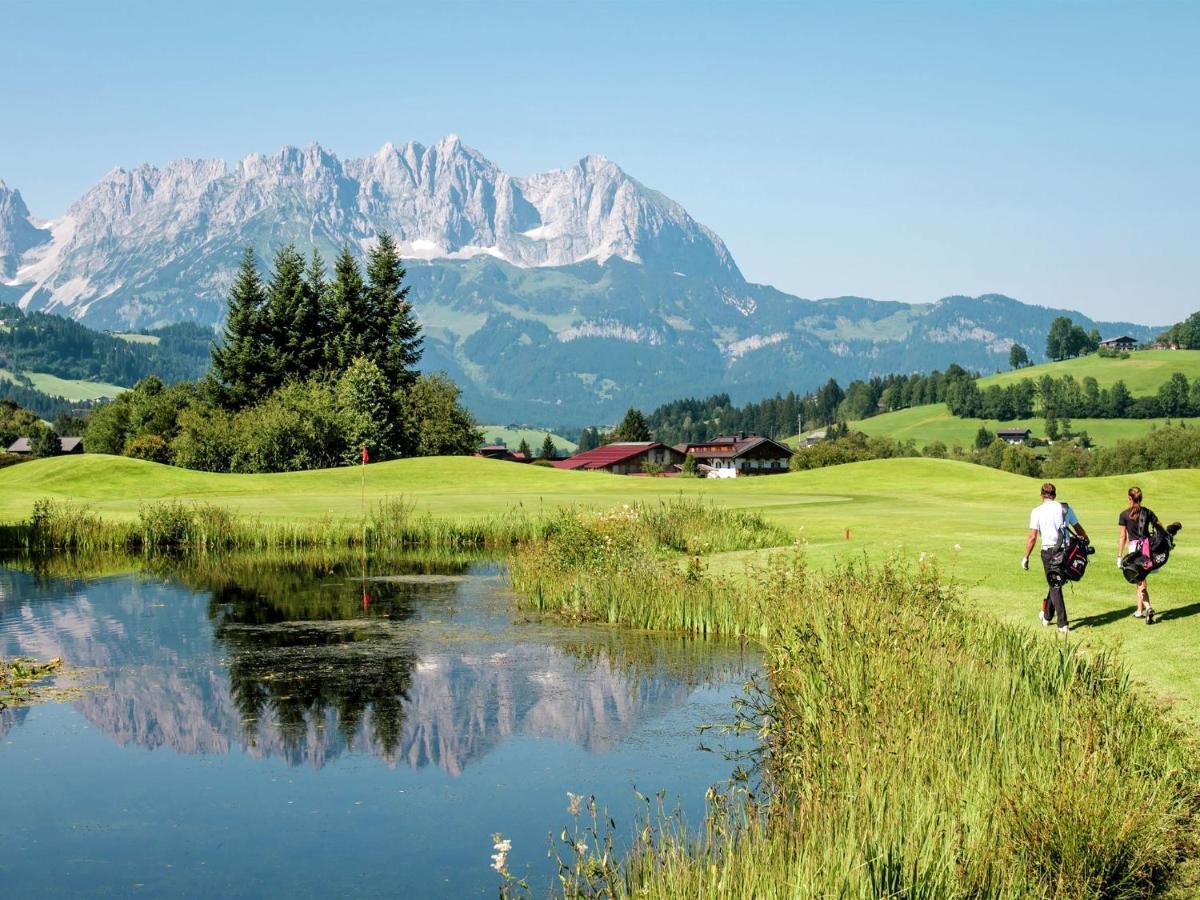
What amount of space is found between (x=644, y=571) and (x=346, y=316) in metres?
84.1

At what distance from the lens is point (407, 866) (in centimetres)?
1370

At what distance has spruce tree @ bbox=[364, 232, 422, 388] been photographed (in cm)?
11256

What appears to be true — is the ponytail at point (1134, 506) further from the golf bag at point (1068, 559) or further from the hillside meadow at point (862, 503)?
the hillside meadow at point (862, 503)

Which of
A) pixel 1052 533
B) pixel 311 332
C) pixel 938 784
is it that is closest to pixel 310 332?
pixel 311 332

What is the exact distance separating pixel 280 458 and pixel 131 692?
233 feet

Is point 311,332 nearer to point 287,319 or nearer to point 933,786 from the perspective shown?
point 287,319

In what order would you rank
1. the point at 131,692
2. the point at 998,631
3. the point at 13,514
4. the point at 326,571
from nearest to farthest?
the point at 998,631 → the point at 131,692 → the point at 326,571 → the point at 13,514

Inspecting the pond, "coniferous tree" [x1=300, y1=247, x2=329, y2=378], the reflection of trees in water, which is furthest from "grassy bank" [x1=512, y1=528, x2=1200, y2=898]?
"coniferous tree" [x1=300, y1=247, x2=329, y2=378]

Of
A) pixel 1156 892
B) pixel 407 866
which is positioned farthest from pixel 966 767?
pixel 407 866

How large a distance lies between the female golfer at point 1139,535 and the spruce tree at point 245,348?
308 ft

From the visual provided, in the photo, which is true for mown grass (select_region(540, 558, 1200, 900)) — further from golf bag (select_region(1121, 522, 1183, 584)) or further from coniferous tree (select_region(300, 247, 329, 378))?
coniferous tree (select_region(300, 247, 329, 378))

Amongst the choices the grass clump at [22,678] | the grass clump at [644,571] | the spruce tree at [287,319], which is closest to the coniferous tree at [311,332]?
the spruce tree at [287,319]

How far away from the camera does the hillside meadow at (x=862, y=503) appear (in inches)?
933

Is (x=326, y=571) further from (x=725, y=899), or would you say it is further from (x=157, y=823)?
(x=725, y=899)
